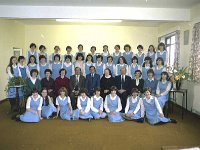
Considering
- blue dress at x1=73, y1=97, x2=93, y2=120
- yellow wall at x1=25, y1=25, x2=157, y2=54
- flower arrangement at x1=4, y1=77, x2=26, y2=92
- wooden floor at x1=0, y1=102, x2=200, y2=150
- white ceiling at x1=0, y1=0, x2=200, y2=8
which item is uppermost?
white ceiling at x1=0, y1=0, x2=200, y2=8

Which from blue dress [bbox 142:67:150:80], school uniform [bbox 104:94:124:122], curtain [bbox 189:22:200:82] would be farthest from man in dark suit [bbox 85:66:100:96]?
curtain [bbox 189:22:200:82]

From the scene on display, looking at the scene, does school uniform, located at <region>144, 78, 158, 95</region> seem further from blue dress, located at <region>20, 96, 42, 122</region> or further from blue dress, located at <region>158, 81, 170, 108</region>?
blue dress, located at <region>20, 96, 42, 122</region>

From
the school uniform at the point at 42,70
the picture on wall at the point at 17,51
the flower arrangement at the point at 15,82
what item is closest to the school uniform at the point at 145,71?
the school uniform at the point at 42,70

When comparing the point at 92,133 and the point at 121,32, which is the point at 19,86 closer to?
the point at 92,133

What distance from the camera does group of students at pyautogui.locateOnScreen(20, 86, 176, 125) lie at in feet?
16.8

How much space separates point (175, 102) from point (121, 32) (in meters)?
3.54

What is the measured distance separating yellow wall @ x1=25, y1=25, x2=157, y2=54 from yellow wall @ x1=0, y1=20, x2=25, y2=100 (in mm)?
892

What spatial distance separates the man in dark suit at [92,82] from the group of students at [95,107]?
45 centimetres

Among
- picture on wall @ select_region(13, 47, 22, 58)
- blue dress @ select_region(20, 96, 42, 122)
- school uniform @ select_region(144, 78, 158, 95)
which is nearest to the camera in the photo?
blue dress @ select_region(20, 96, 42, 122)

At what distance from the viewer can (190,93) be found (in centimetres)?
598

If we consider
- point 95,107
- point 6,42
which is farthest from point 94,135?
point 6,42

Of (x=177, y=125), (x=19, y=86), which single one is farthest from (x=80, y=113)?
(x=177, y=125)

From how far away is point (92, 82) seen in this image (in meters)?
5.99

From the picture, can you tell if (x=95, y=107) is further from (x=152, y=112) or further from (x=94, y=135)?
(x=94, y=135)
